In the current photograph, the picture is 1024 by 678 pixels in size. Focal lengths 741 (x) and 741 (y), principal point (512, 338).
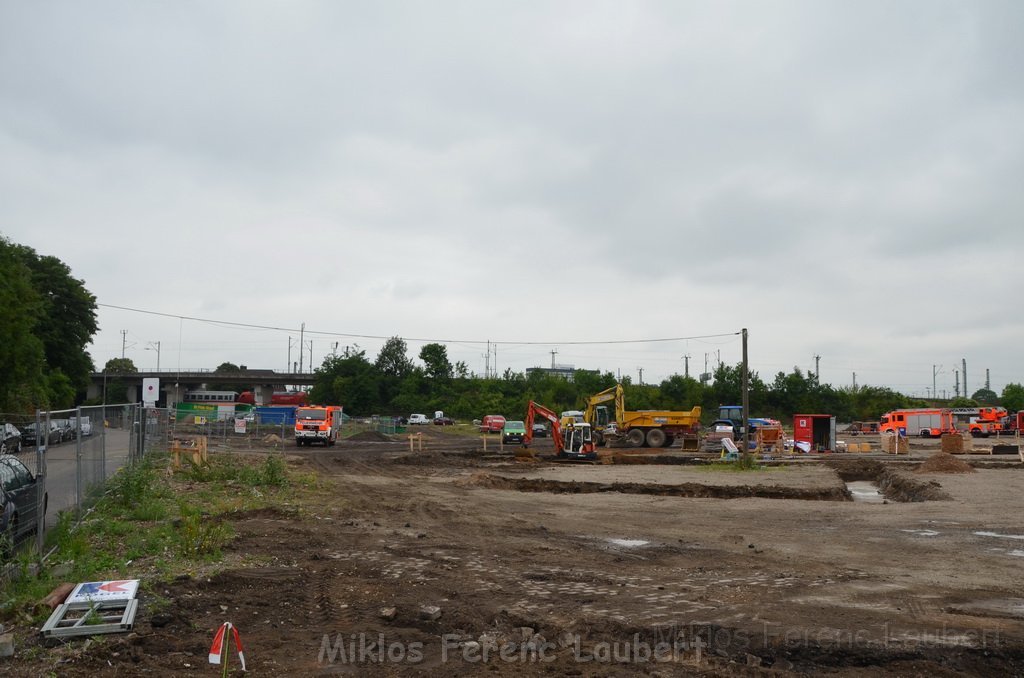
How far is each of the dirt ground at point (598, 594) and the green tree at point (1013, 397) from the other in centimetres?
11202

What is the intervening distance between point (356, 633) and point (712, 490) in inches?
732

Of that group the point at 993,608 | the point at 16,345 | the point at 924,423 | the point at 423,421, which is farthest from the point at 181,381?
the point at 993,608

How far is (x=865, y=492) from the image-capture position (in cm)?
2775

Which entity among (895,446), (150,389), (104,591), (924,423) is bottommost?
(895,446)

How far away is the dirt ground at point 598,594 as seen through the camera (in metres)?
7.03

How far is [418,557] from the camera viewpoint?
12.0 metres

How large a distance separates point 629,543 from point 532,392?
99.0 meters

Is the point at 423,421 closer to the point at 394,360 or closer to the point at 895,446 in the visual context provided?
the point at 394,360

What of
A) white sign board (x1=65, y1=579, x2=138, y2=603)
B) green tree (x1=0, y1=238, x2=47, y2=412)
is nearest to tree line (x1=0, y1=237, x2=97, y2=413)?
green tree (x1=0, y1=238, x2=47, y2=412)

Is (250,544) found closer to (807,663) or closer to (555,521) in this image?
(555,521)

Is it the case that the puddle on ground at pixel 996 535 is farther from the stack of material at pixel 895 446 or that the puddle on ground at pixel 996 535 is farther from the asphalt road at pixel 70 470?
the stack of material at pixel 895 446

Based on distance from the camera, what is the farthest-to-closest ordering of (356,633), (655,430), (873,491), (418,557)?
1. (655,430)
2. (873,491)
3. (418,557)
4. (356,633)

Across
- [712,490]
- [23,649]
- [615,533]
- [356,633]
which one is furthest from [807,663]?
[712,490]

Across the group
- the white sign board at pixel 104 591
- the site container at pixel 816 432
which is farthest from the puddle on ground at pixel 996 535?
the site container at pixel 816 432
